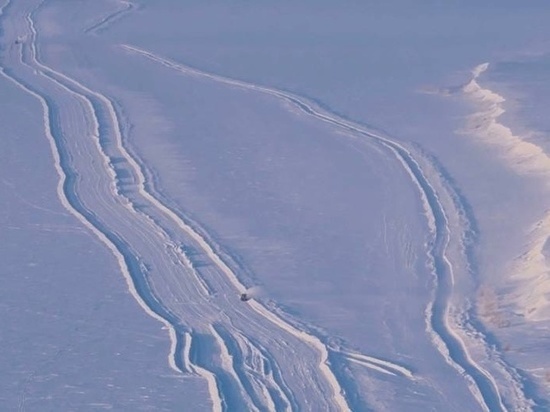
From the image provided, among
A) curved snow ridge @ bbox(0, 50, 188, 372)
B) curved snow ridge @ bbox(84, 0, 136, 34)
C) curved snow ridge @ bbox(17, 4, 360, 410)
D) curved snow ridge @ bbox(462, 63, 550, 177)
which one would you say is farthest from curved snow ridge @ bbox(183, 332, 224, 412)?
curved snow ridge @ bbox(84, 0, 136, 34)

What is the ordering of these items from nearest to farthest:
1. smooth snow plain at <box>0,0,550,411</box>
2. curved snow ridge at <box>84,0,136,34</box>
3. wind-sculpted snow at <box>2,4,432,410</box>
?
wind-sculpted snow at <box>2,4,432,410</box>
smooth snow plain at <box>0,0,550,411</box>
curved snow ridge at <box>84,0,136,34</box>

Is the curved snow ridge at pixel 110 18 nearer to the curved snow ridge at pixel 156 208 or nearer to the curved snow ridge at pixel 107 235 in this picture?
the curved snow ridge at pixel 156 208

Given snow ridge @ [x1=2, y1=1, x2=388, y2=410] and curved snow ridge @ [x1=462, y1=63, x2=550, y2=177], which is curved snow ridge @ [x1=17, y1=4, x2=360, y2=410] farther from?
curved snow ridge @ [x1=462, y1=63, x2=550, y2=177]

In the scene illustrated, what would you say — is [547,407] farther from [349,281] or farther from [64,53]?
[64,53]

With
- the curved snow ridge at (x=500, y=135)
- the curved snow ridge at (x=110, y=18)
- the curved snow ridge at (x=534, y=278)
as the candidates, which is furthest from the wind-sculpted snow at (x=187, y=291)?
the curved snow ridge at (x=110, y=18)

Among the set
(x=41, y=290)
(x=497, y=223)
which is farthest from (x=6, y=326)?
(x=497, y=223)

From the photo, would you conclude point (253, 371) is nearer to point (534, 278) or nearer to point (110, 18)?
point (534, 278)
